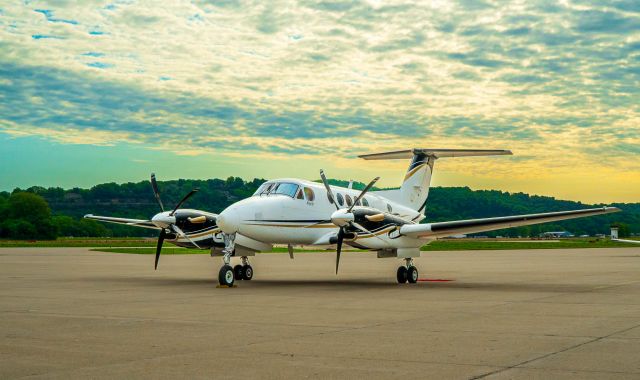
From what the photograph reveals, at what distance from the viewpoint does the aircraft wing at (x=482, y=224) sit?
21328 mm

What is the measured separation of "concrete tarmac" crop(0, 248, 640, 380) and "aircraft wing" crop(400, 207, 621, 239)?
101 inches

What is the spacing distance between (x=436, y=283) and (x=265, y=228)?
669cm

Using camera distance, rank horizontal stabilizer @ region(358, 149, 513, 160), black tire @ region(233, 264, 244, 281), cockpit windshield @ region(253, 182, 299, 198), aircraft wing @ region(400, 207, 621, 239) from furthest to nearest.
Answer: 1. horizontal stabilizer @ region(358, 149, 513, 160)
2. black tire @ region(233, 264, 244, 281)
3. cockpit windshield @ region(253, 182, 299, 198)
4. aircraft wing @ region(400, 207, 621, 239)

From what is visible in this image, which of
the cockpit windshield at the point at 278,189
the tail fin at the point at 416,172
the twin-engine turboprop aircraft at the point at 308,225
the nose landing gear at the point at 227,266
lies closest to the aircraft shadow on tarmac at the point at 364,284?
the nose landing gear at the point at 227,266

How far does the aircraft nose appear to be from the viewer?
21156mm

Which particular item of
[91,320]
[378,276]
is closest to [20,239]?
[378,276]

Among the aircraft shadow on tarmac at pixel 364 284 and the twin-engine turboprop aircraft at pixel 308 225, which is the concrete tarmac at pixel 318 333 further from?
the twin-engine turboprop aircraft at pixel 308 225

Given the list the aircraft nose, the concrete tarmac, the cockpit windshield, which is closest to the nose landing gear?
the aircraft nose

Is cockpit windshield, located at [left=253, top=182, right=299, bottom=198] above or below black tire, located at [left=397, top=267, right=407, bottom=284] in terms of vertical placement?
above

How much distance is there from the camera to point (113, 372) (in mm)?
7562

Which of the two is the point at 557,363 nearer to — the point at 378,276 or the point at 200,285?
the point at 200,285

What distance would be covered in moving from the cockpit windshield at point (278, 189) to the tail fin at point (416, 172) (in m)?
7.48

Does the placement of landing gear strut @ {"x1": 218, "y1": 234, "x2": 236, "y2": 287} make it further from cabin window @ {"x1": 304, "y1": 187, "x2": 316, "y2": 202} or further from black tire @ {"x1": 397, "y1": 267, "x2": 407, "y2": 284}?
black tire @ {"x1": 397, "y1": 267, "x2": 407, "y2": 284}

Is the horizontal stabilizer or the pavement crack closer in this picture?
the pavement crack
